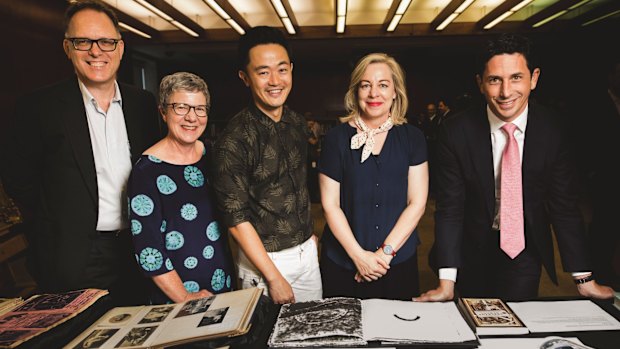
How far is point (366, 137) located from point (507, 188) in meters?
0.64

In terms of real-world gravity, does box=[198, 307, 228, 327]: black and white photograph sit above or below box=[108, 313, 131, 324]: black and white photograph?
above

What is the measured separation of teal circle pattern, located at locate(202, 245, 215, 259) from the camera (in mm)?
1623

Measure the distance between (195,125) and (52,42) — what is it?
21.5 ft

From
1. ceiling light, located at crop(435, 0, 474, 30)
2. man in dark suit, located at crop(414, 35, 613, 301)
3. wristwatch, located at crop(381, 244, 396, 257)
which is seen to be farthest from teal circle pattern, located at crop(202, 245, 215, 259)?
ceiling light, located at crop(435, 0, 474, 30)

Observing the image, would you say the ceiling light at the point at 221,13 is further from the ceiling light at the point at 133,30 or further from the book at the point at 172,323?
the book at the point at 172,323

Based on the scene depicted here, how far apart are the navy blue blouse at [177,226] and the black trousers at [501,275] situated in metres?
1.14

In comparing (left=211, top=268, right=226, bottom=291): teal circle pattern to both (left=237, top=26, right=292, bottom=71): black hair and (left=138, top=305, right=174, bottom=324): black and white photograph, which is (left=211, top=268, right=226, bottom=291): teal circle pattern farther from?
(left=237, top=26, right=292, bottom=71): black hair

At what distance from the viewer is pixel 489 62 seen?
1696mm

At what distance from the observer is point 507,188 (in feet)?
5.69

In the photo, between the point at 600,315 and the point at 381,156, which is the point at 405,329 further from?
the point at 381,156

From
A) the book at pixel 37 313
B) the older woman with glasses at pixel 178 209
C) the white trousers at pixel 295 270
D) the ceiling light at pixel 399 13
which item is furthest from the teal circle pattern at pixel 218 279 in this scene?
the ceiling light at pixel 399 13

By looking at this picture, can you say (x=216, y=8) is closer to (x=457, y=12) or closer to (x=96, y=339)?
(x=457, y=12)

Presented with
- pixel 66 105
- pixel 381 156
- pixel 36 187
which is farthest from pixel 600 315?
pixel 36 187

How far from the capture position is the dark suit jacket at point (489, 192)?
5.61 ft
